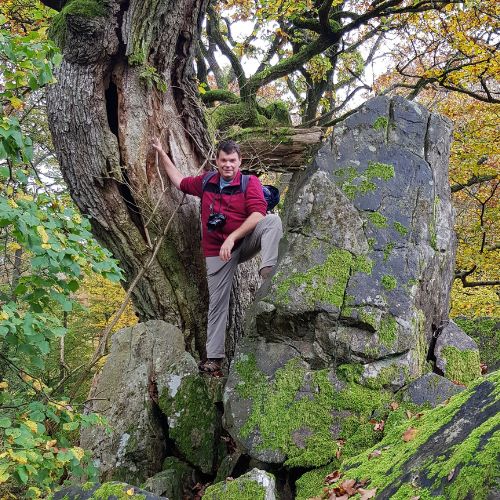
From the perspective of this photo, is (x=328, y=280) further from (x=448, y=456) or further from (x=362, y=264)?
(x=448, y=456)

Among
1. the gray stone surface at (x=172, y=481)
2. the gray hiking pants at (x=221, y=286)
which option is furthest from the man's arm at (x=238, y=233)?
the gray stone surface at (x=172, y=481)

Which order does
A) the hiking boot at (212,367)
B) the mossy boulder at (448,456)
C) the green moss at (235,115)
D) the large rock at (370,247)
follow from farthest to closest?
1. the green moss at (235,115)
2. the hiking boot at (212,367)
3. the large rock at (370,247)
4. the mossy boulder at (448,456)

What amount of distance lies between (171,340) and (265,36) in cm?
802

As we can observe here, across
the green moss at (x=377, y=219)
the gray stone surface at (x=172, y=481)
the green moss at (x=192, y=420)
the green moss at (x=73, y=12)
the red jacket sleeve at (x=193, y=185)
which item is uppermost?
the green moss at (x=73, y=12)

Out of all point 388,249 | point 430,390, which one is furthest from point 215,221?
point 430,390

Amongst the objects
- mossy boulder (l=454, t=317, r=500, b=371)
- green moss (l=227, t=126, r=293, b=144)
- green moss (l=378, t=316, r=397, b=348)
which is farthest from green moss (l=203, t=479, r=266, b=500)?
mossy boulder (l=454, t=317, r=500, b=371)

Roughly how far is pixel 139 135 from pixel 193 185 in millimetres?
930

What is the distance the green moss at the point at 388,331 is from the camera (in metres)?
4.81

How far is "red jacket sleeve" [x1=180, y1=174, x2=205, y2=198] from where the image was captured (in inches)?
A: 237

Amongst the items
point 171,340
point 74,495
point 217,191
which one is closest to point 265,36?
point 217,191

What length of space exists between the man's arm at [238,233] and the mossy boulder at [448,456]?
9.46 feet

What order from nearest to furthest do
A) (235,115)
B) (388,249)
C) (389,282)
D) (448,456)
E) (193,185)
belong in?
(448,456)
(389,282)
(388,249)
(193,185)
(235,115)

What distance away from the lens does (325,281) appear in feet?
16.9

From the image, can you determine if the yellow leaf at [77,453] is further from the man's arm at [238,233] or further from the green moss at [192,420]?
the man's arm at [238,233]
